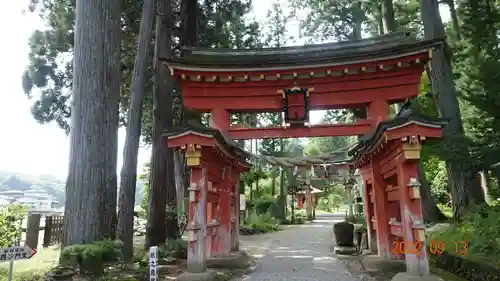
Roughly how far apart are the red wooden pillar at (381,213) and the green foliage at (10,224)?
24.8 ft

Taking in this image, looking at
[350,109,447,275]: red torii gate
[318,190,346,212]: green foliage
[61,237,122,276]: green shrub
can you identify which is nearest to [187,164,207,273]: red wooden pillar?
[61,237,122,276]: green shrub

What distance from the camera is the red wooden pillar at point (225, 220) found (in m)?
9.07

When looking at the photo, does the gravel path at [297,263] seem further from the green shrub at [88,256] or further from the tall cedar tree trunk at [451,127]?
the tall cedar tree trunk at [451,127]

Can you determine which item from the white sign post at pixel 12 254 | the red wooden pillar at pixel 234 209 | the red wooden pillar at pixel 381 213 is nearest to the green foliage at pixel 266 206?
the red wooden pillar at pixel 234 209

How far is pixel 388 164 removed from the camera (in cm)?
753

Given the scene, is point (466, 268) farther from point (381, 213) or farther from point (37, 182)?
point (37, 182)

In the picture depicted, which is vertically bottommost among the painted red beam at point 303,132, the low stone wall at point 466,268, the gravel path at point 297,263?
the gravel path at point 297,263

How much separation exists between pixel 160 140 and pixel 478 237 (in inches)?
314

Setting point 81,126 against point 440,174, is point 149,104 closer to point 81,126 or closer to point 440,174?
point 81,126

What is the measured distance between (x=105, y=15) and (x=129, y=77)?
7906mm

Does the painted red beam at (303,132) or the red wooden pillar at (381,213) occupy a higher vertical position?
the painted red beam at (303,132)
